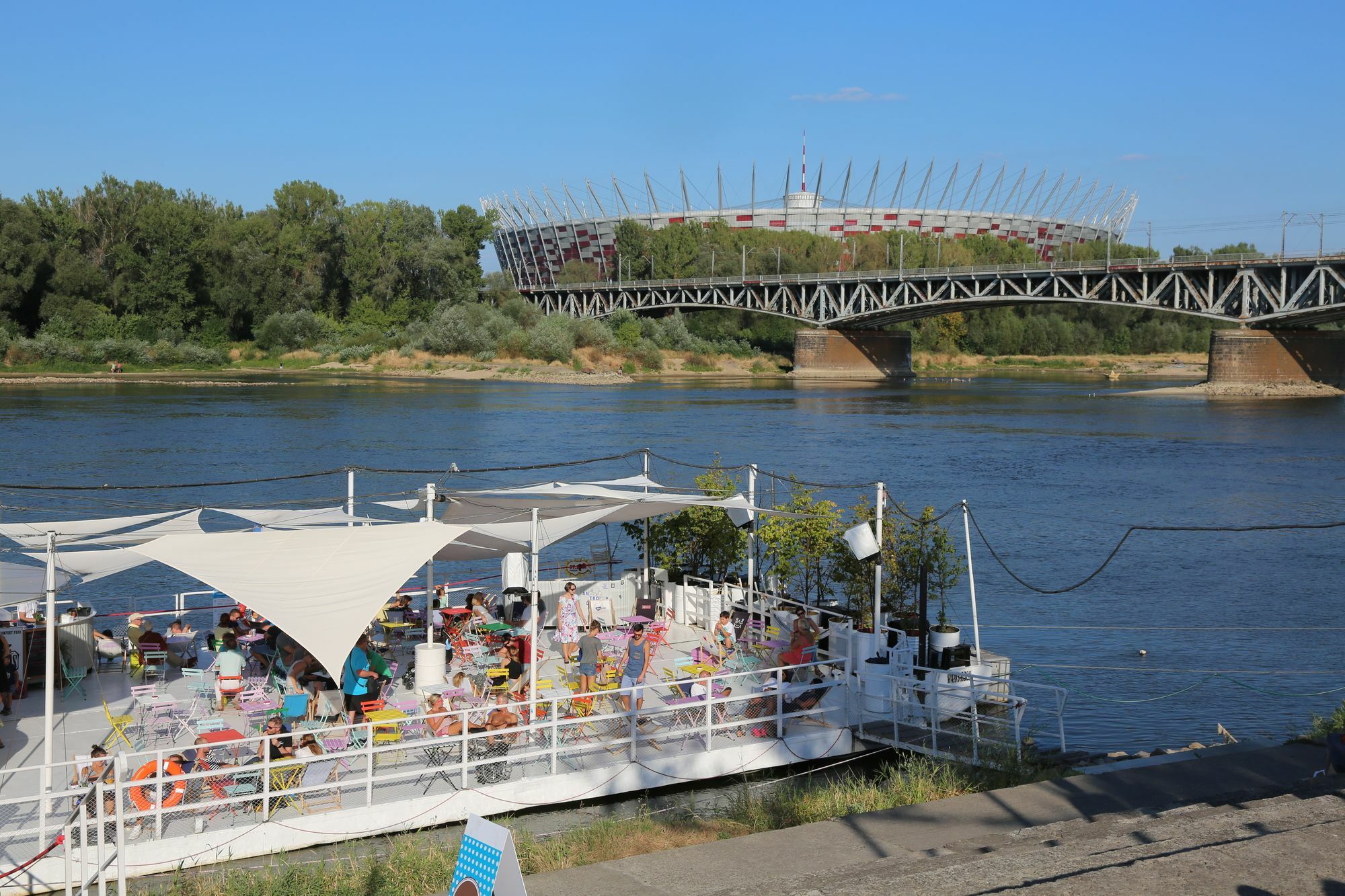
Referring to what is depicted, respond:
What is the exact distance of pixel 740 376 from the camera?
114 meters

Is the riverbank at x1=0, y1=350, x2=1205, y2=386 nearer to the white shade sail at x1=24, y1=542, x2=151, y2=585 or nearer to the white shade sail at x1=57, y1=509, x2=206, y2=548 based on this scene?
the white shade sail at x1=57, y1=509, x2=206, y2=548

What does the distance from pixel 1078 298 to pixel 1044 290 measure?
3893mm

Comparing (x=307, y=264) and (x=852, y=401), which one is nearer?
(x=852, y=401)

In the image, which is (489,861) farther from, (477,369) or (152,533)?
(477,369)

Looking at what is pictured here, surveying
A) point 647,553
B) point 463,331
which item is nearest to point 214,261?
point 463,331

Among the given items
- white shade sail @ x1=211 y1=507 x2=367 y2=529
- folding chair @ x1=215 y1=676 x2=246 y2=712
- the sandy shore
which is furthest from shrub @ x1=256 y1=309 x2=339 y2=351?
folding chair @ x1=215 y1=676 x2=246 y2=712

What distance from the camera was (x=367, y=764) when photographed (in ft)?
36.2

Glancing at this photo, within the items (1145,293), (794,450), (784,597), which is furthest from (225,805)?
(1145,293)

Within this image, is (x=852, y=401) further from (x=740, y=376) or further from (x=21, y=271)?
(x=21, y=271)

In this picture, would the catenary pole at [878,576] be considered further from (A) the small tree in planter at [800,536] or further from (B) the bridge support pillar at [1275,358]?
(B) the bridge support pillar at [1275,358]

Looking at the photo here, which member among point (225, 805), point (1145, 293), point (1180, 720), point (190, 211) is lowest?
point (1180, 720)

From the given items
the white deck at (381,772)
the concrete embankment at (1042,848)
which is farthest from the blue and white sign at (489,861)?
the white deck at (381,772)

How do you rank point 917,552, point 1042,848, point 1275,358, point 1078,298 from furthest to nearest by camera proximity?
1. point 1078,298
2. point 1275,358
3. point 917,552
4. point 1042,848

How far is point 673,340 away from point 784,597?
320ft
